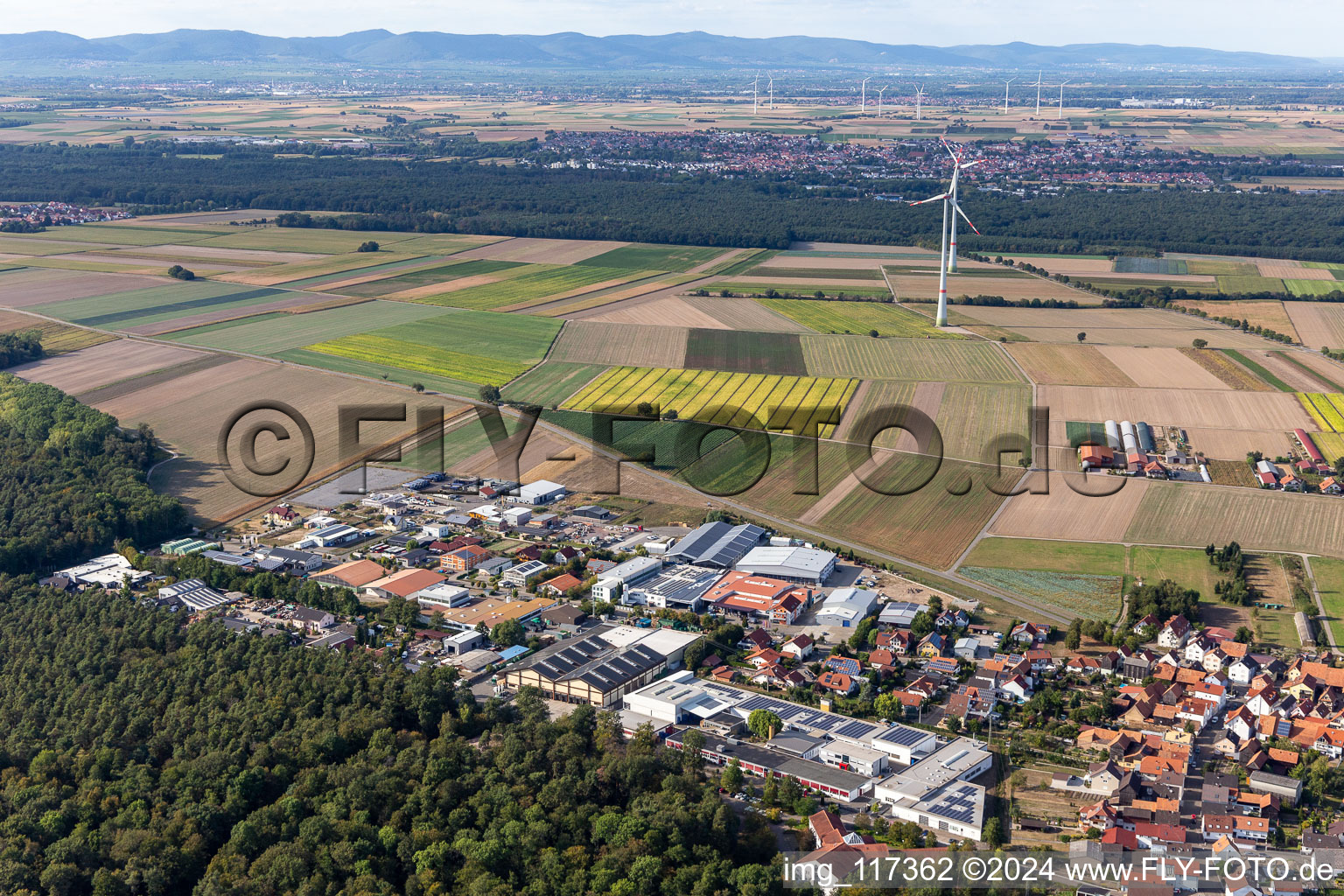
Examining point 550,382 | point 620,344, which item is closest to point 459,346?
point 620,344

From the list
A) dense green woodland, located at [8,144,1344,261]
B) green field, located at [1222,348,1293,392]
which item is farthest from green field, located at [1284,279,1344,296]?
green field, located at [1222,348,1293,392]

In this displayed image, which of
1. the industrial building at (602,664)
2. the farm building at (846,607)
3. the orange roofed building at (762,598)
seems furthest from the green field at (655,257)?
the industrial building at (602,664)

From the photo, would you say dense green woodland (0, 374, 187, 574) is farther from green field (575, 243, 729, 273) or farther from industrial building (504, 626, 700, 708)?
green field (575, 243, 729, 273)

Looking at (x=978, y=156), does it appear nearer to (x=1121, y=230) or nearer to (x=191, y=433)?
(x=1121, y=230)

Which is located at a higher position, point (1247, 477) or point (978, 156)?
point (978, 156)

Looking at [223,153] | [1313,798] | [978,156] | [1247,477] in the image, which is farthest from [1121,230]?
[223,153]

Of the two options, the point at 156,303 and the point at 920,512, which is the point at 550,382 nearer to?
the point at 920,512
